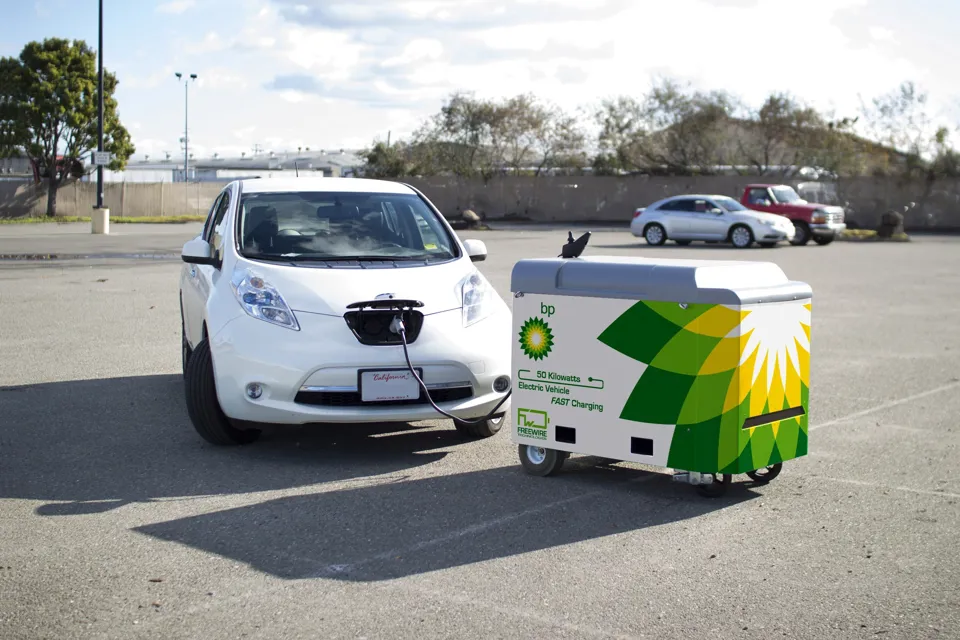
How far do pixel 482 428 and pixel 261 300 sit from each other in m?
1.67

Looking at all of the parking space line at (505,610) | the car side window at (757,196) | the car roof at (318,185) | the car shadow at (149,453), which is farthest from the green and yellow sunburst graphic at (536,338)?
the car side window at (757,196)

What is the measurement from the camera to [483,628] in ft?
13.5

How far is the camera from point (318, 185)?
27.1ft

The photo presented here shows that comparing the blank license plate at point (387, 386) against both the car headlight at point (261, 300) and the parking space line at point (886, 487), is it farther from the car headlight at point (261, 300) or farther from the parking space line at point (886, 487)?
the parking space line at point (886, 487)

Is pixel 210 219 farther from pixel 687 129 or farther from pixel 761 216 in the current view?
pixel 687 129

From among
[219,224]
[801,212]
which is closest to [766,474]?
[219,224]

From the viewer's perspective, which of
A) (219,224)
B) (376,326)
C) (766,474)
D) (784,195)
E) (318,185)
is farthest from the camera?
(784,195)

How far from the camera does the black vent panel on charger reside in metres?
6.70

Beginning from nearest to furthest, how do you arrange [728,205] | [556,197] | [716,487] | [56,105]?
1. [716,487]
2. [728,205]
3. [56,105]
4. [556,197]

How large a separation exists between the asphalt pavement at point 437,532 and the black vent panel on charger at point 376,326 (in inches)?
28.8

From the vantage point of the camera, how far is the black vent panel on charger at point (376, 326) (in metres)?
6.70

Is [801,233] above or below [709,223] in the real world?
below

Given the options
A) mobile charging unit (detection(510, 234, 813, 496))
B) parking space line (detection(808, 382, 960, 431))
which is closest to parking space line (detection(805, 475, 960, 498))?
mobile charging unit (detection(510, 234, 813, 496))

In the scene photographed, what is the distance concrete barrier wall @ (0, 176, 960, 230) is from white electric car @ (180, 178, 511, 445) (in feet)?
134
